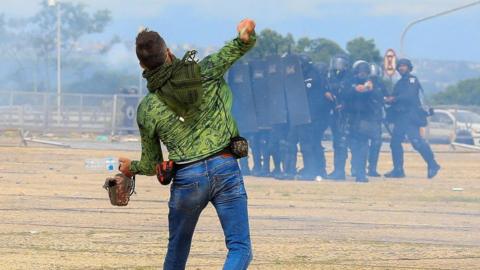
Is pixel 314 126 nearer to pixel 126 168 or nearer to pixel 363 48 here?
pixel 126 168

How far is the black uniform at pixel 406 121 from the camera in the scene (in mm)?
20953

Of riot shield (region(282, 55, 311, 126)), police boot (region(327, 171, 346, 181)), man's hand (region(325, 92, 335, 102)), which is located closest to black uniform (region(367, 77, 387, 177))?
man's hand (region(325, 92, 335, 102))

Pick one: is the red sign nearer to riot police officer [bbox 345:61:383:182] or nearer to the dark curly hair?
riot police officer [bbox 345:61:383:182]

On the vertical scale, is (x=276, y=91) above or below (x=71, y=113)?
above

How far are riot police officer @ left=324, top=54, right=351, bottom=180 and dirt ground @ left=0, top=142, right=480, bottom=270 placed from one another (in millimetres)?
1155

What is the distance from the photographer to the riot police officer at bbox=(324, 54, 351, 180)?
19.9 meters

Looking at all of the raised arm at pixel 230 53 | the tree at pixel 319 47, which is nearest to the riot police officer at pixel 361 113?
the raised arm at pixel 230 53

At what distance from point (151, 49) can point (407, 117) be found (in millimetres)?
15150

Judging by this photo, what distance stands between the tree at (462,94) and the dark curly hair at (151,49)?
5951 centimetres

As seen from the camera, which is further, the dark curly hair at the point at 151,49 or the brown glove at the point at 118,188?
the brown glove at the point at 118,188

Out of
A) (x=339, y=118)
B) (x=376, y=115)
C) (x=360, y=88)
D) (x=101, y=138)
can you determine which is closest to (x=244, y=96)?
(x=339, y=118)

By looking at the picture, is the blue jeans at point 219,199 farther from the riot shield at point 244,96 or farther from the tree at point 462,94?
the tree at point 462,94

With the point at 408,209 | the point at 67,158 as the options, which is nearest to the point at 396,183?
the point at 408,209

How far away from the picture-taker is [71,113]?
35.2m
